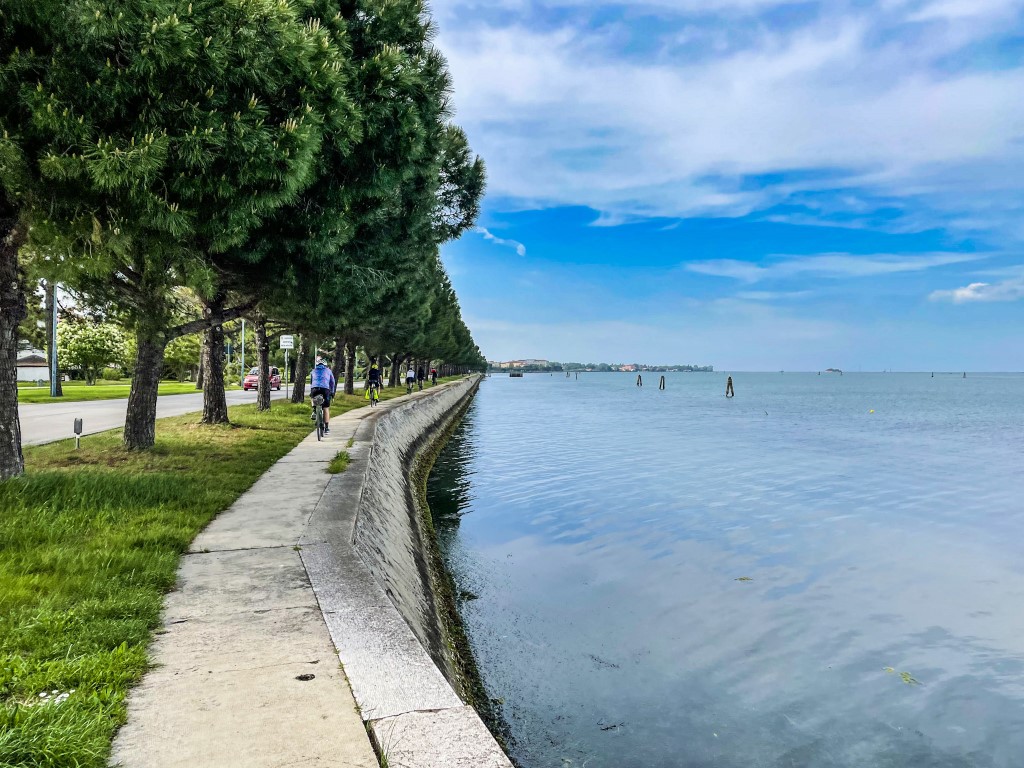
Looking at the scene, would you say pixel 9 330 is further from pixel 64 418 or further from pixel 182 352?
pixel 182 352

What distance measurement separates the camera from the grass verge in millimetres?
2928

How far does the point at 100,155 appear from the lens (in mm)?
5438

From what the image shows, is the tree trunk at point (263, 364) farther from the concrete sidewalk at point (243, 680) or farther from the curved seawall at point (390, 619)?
the concrete sidewalk at point (243, 680)

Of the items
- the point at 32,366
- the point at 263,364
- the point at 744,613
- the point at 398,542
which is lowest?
the point at 744,613

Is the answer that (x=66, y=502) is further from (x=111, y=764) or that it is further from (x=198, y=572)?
(x=111, y=764)

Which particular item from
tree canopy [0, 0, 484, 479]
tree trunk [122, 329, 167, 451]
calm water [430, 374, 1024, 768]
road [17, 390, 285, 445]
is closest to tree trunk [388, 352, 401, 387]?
road [17, 390, 285, 445]

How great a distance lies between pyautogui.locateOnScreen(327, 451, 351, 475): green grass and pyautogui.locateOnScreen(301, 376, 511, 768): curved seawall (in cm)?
16

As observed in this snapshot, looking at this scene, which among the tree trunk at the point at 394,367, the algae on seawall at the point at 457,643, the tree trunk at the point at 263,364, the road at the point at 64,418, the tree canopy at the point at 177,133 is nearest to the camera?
the tree canopy at the point at 177,133

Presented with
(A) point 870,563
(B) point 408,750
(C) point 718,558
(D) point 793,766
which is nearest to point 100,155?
(B) point 408,750

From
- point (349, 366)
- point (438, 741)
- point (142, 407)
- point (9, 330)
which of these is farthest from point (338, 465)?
point (349, 366)

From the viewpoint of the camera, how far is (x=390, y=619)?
4527mm

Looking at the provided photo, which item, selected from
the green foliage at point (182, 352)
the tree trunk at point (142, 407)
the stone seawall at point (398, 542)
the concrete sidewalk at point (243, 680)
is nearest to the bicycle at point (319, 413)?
the stone seawall at point (398, 542)

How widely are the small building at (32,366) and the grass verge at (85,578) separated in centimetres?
6052

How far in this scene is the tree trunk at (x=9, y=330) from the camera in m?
8.02
